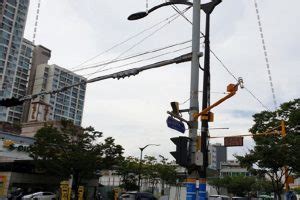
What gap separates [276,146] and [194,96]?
18289mm

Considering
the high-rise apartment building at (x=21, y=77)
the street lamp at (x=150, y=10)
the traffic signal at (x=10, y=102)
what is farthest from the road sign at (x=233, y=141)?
the high-rise apartment building at (x=21, y=77)

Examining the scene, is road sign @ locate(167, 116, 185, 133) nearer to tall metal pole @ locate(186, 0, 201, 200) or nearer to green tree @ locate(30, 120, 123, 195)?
tall metal pole @ locate(186, 0, 201, 200)

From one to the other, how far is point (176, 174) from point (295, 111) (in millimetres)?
40565

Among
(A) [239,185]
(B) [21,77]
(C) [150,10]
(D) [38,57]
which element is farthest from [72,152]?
(D) [38,57]

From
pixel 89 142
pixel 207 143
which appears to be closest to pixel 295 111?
pixel 207 143

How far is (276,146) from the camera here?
Result: 28047 mm

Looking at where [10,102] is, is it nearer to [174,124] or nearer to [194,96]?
[174,124]

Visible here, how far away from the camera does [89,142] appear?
4153cm

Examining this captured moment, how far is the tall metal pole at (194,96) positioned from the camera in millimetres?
11094

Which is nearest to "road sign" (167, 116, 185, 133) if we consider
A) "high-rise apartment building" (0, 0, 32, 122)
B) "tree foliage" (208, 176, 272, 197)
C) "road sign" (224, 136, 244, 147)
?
"road sign" (224, 136, 244, 147)

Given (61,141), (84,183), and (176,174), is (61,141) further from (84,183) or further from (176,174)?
(176,174)

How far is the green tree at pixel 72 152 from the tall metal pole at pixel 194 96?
29.3 meters

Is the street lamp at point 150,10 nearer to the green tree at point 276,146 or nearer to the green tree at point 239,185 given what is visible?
the green tree at point 276,146

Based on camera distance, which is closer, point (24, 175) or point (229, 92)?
point (229, 92)
